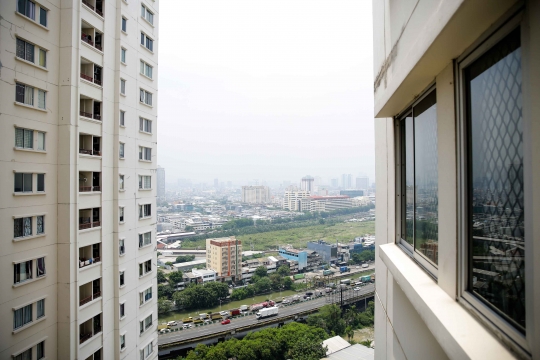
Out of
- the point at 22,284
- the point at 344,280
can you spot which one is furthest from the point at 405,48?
the point at 344,280

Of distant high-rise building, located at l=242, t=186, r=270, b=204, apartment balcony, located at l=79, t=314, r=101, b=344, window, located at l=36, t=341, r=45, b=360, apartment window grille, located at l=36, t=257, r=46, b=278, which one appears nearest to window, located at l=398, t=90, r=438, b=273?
apartment window grille, located at l=36, t=257, r=46, b=278

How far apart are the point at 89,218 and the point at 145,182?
1.26 metres

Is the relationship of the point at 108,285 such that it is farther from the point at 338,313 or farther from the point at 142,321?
the point at 338,313

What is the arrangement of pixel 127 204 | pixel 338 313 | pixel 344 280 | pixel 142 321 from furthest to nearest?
1. pixel 344 280
2. pixel 338 313
3. pixel 142 321
4. pixel 127 204

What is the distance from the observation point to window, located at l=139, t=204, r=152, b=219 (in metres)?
4.71

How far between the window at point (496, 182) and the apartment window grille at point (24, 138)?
3.53m

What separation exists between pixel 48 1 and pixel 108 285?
329 cm

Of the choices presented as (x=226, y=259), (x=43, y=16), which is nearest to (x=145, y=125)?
(x=43, y=16)

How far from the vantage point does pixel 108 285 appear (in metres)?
3.97

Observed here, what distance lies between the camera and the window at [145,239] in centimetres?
470

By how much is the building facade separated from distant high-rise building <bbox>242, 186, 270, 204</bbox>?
27.6 metres

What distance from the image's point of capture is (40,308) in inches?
123

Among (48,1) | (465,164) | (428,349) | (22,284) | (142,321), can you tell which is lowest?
(142,321)

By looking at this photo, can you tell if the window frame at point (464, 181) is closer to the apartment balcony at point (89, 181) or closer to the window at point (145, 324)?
the apartment balcony at point (89, 181)
